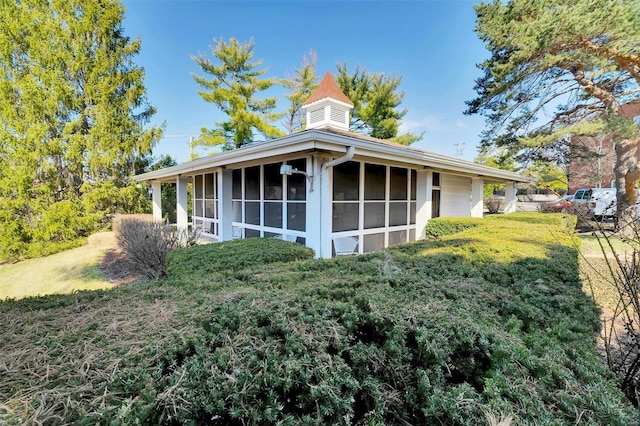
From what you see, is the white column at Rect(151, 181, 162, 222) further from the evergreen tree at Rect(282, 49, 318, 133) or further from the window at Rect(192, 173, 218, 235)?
the evergreen tree at Rect(282, 49, 318, 133)

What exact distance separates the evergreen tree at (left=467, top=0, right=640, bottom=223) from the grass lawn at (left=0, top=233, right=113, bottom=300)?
1376 cm

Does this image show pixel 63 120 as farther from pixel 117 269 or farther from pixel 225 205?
pixel 225 205

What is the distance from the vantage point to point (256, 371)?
4.21 feet

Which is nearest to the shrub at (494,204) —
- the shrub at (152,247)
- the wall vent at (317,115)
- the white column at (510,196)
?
the white column at (510,196)

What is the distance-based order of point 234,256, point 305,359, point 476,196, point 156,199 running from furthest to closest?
1. point 156,199
2. point 476,196
3. point 234,256
4. point 305,359

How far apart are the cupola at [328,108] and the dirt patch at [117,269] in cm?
751

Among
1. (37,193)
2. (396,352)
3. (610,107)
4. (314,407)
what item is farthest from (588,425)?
(37,193)

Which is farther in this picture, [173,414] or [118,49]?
[118,49]

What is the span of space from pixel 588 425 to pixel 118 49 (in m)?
19.5

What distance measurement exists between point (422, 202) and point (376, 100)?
12712mm

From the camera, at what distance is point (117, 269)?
850 cm

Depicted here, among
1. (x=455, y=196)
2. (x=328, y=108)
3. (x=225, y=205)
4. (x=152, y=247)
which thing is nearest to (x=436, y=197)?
(x=455, y=196)

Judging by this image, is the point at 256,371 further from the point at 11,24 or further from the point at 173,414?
the point at 11,24

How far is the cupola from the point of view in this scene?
34.9ft
